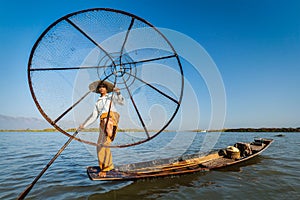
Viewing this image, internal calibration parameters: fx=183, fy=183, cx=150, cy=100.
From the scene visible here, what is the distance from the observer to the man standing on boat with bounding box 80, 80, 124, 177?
12.1ft

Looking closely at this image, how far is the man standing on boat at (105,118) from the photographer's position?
368cm

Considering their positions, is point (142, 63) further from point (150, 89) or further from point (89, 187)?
point (89, 187)

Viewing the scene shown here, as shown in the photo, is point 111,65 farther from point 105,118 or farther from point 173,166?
point 173,166

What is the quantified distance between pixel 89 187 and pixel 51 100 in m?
2.05

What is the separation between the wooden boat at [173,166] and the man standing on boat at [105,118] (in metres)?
0.28

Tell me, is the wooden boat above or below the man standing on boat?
below

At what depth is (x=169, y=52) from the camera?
12.3 feet

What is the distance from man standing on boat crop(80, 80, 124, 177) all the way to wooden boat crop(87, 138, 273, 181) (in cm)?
28

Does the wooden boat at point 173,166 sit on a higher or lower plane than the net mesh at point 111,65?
lower

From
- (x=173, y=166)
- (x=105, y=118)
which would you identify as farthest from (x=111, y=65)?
(x=173, y=166)

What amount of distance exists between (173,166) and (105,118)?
100.0 inches

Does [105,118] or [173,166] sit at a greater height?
[105,118]

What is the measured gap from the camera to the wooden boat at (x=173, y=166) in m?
3.74

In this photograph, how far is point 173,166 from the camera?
16.6 feet
